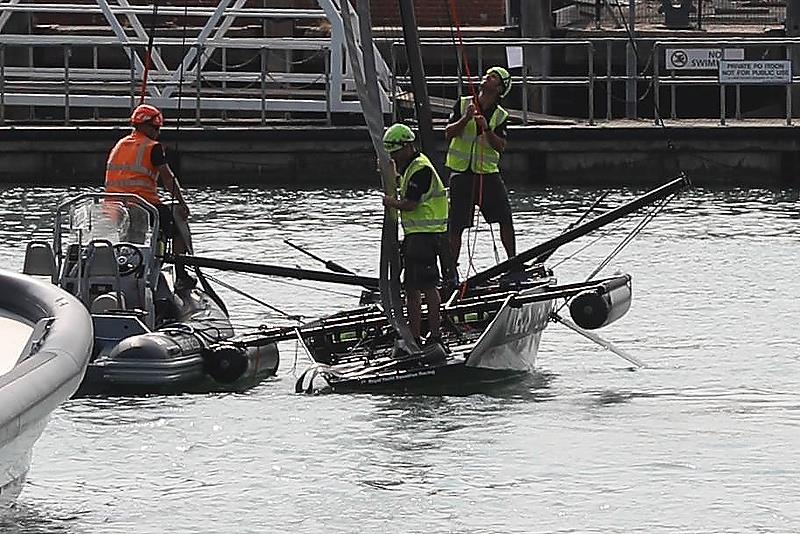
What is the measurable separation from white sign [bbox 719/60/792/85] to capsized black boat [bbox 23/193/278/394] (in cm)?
1523

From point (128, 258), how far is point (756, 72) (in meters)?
16.4

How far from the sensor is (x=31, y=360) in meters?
8.63

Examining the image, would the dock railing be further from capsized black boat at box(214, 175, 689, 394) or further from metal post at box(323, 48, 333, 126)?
capsized black boat at box(214, 175, 689, 394)

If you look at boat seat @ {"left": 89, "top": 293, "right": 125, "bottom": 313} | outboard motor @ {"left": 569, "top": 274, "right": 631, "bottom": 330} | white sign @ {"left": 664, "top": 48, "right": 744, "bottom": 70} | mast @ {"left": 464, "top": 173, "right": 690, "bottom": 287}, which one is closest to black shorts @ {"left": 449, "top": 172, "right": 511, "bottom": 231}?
mast @ {"left": 464, "top": 173, "right": 690, "bottom": 287}

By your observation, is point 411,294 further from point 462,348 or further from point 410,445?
point 410,445

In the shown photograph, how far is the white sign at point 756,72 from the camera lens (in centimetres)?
2789

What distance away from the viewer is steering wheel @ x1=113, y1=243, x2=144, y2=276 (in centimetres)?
1325

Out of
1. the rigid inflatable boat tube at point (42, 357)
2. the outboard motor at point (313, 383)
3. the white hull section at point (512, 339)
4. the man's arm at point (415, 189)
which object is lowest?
the outboard motor at point (313, 383)

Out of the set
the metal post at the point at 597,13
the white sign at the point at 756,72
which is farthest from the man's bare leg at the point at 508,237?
the metal post at the point at 597,13

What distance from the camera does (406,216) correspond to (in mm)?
13359

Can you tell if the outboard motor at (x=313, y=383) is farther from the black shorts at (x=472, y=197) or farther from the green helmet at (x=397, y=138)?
the black shorts at (x=472, y=197)

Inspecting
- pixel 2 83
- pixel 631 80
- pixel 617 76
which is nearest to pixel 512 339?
pixel 631 80

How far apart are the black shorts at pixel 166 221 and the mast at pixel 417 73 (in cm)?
197

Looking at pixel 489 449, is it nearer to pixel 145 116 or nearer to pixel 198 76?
pixel 145 116
